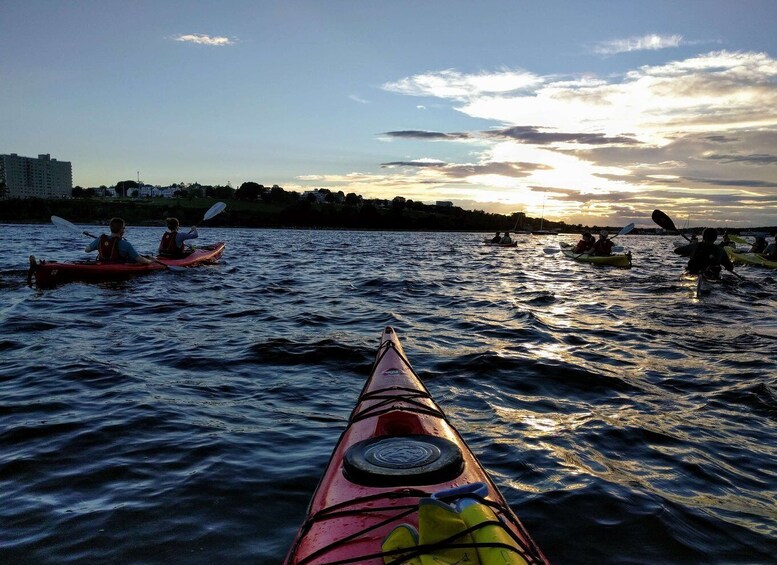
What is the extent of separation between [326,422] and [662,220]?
15274 millimetres

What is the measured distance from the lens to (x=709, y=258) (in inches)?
585

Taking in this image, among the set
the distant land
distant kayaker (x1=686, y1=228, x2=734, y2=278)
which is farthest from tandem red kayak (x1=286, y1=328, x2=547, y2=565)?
the distant land

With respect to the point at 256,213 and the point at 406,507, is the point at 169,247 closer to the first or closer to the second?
the point at 406,507

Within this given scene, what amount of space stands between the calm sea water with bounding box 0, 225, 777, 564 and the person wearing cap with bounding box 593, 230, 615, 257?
42.8 ft

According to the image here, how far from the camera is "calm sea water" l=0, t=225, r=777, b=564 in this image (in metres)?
3.30

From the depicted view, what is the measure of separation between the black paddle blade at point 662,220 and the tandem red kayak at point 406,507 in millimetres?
15601

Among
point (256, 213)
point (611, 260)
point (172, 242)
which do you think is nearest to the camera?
point (172, 242)

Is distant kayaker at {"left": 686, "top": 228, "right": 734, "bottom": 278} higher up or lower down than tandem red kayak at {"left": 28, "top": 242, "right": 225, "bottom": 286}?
higher up

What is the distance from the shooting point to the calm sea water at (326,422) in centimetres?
330

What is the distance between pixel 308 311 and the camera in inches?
446

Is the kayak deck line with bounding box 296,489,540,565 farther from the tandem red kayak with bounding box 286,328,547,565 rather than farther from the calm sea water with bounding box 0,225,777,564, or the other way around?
the calm sea water with bounding box 0,225,777,564

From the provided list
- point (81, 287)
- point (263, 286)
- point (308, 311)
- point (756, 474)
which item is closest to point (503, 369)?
point (756, 474)

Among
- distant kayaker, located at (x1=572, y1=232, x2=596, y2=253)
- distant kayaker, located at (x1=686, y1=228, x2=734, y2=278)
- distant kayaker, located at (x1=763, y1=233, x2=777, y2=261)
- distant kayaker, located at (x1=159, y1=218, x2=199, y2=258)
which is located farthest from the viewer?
distant kayaker, located at (x1=572, y1=232, x2=596, y2=253)

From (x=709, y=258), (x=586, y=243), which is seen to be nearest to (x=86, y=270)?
(x=709, y=258)
